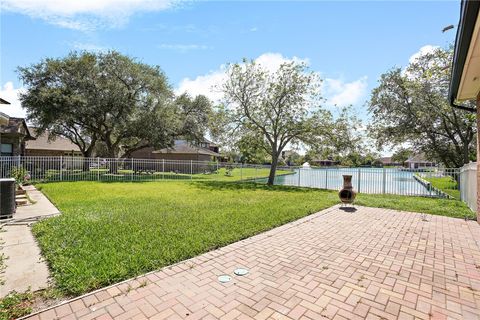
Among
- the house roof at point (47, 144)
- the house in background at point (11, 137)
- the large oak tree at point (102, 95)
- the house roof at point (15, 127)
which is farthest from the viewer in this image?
the house roof at point (47, 144)

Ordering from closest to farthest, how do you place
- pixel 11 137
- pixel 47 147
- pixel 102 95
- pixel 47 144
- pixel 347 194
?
pixel 347 194 → pixel 11 137 → pixel 102 95 → pixel 47 147 → pixel 47 144

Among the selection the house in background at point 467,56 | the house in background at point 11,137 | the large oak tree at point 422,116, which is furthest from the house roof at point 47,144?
the house in background at point 467,56

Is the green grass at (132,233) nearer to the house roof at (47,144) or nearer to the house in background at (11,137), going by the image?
the house in background at (11,137)

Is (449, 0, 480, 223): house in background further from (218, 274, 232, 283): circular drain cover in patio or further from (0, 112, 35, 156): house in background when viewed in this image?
(0, 112, 35, 156): house in background

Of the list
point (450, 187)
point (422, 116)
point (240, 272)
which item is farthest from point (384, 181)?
point (240, 272)

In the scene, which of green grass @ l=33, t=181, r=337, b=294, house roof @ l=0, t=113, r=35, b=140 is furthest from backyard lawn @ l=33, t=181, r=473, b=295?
house roof @ l=0, t=113, r=35, b=140

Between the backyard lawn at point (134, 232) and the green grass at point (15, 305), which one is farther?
the backyard lawn at point (134, 232)

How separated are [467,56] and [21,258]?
7593mm

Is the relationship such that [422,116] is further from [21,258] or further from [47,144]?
[47,144]

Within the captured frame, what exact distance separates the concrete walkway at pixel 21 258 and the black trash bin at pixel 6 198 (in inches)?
9.0

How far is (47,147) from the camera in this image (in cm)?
3456

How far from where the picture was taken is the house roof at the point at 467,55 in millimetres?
2751

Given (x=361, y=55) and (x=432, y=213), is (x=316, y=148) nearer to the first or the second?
(x=361, y=55)

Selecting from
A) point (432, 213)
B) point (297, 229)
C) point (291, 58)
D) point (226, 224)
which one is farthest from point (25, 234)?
point (291, 58)
